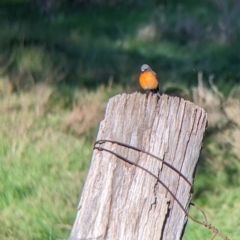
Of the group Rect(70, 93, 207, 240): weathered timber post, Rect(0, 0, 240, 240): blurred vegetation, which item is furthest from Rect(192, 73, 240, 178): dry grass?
Rect(70, 93, 207, 240): weathered timber post

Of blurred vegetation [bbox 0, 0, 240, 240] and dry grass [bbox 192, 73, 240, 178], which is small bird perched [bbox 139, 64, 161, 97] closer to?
blurred vegetation [bbox 0, 0, 240, 240]

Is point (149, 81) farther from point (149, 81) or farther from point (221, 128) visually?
point (221, 128)

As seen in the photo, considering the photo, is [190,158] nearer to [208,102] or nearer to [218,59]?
[208,102]

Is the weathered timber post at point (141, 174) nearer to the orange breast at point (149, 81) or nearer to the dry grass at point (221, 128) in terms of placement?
the orange breast at point (149, 81)

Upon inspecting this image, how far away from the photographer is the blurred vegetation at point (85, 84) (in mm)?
5215

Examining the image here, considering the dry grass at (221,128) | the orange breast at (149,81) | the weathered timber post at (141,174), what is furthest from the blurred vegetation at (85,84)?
the weathered timber post at (141,174)

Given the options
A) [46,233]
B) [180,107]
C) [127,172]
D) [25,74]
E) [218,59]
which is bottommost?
[46,233]

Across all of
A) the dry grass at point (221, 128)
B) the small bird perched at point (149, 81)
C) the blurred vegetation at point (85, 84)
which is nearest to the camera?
the small bird perched at point (149, 81)

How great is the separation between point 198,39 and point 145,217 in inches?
327

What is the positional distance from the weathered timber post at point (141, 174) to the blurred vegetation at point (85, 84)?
244 centimetres

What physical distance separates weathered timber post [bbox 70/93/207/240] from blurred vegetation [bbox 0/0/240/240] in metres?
2.44

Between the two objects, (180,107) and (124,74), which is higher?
(124,74)

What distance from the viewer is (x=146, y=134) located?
227 centimetres

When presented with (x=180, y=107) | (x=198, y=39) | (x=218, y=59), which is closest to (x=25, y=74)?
(x=218, y=59)
